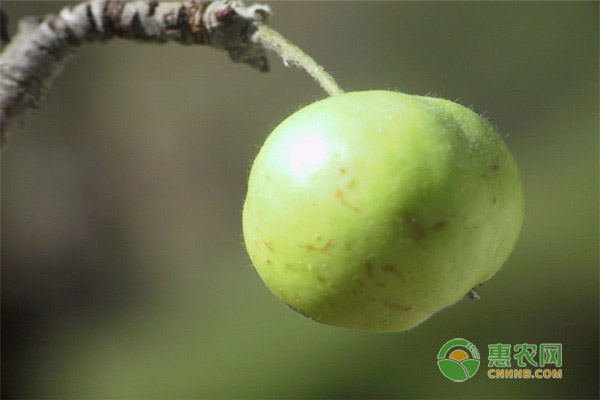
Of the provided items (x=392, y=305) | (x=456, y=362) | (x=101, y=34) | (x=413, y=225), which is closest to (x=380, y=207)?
(x=413, y=225)

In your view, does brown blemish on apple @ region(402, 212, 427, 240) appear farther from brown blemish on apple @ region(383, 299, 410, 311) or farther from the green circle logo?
the green circle logo

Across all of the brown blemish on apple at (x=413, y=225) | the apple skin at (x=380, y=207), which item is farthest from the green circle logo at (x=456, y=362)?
the brown blemish on apple at (x=413, y=225)

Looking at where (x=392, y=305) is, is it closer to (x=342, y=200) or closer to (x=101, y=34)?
(x=342, y=200)

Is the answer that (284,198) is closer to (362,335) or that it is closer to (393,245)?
(393,245)

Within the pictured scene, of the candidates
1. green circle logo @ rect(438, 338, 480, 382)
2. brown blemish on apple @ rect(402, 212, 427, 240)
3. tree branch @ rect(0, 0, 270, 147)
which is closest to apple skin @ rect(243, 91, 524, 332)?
brown blemish on apple @ rect(402, 212, 427, 240)

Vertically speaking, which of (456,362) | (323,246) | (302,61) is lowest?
(456,362)

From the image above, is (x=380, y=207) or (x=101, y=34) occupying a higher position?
(x=101, y=34)
